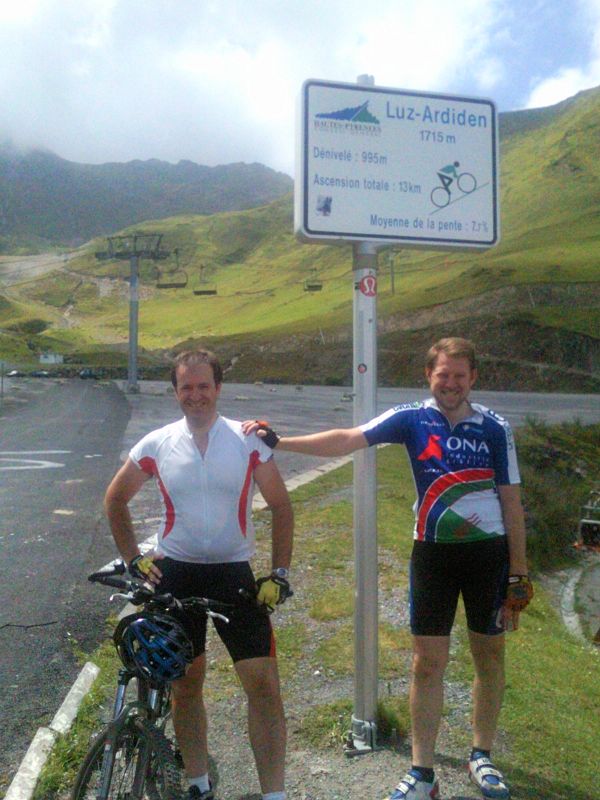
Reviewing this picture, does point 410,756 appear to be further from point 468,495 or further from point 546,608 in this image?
point 546,608

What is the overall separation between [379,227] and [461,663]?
286cm

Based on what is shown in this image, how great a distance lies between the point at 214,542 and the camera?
126 inches

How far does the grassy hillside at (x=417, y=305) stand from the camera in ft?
247

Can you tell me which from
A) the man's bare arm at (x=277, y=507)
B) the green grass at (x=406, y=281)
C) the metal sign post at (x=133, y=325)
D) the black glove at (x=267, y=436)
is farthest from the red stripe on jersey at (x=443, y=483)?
the green grass at (x=406, y=281)

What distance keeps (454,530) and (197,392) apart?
1228 millimetres

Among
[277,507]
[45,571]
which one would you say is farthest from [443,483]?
[45,571]

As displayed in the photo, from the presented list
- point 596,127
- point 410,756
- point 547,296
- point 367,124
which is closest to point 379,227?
point 367,124

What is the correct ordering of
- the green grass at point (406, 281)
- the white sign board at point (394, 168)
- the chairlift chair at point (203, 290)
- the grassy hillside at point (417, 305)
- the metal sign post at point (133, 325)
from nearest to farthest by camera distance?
the white sign board at point (394, 168)
the metal sign post at point (133, 325)
the chairlift chair at point (203, 290)
the grassy hillside at point (417, 305)
the green grass at point (406, 281)

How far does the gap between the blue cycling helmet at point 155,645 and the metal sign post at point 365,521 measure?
126 centimetres

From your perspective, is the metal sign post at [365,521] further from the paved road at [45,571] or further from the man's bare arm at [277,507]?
the paved road at [45,571]

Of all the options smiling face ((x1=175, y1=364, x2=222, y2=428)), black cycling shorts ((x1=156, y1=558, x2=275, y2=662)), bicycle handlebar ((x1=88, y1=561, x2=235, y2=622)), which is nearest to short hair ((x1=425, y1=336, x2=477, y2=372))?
smiling face ((x1=175, y1=364, x2=222, y2=428))

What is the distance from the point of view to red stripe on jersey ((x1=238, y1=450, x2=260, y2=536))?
326cm

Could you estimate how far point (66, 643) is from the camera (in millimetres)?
5762

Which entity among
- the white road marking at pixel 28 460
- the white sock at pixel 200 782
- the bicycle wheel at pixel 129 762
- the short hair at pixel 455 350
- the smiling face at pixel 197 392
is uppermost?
the short hair at pixel 455 350
